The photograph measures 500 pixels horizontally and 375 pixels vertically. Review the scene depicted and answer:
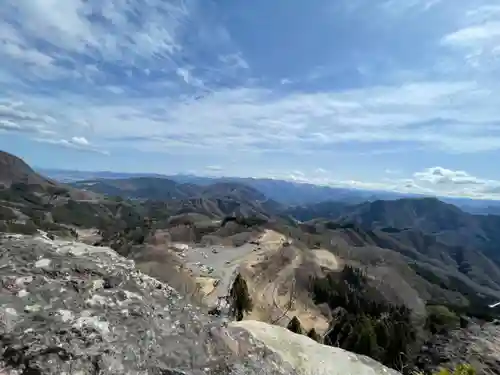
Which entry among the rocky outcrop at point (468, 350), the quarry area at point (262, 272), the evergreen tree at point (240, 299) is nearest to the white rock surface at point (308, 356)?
the rocky outcrop at point (468, 350)

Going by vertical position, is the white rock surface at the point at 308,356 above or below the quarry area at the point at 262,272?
above

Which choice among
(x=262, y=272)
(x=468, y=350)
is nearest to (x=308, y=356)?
(x=468, y=350)

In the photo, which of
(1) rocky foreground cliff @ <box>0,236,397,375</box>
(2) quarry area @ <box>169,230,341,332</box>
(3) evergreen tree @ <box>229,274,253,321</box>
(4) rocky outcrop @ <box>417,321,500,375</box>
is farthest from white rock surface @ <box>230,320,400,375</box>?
(3) evergreen tree @ <box>229,274,253,321</box>

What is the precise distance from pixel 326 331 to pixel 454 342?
7895 centimetres

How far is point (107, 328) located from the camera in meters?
5.61

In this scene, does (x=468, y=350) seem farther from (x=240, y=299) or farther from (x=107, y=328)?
(x=240, y=299)

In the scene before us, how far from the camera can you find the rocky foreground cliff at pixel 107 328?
5.10 metres

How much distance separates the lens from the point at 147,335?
5770 millimetres

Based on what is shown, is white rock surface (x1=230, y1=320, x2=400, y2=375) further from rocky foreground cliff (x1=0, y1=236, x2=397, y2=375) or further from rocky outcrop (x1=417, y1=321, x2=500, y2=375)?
rocky outcrop (x1=417, y1=321, x2=500, y2=375)

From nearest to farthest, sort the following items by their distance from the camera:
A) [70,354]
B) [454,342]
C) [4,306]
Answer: [70,354], [4,306], [454,342]

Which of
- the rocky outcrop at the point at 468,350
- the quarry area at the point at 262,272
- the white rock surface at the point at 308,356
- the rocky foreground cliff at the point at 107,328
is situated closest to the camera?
the rocky foreground cliff at the point at 107,328

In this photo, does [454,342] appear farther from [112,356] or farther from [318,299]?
[318,299]

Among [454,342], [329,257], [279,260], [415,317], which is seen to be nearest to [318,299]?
[279,260]

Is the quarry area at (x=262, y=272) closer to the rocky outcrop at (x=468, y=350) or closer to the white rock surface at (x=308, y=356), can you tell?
the rocky outcrop at (x=468, y=350)
